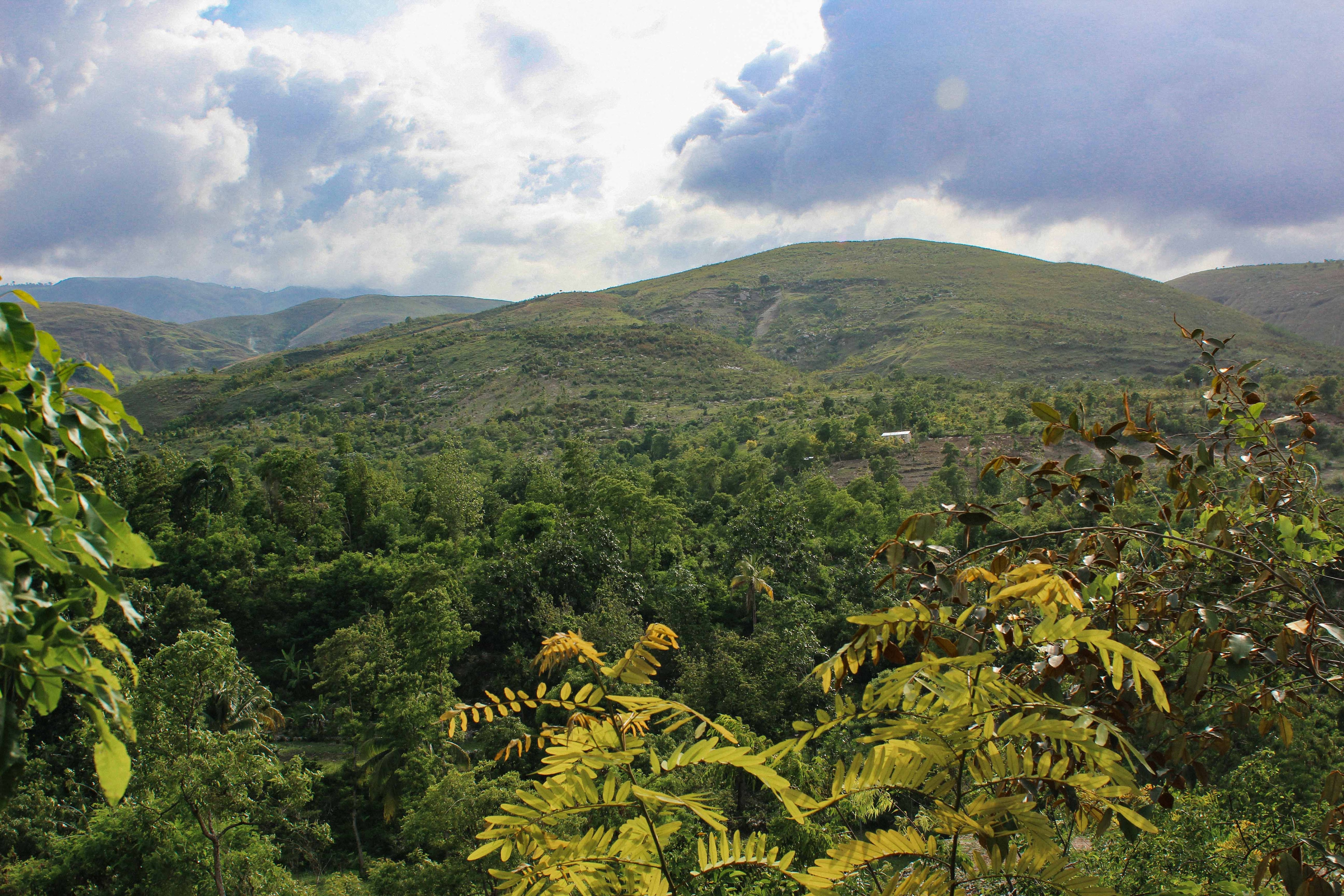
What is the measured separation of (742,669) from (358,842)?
42.2 feet

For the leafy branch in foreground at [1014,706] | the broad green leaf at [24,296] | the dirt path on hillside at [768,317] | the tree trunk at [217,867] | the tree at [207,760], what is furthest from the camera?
the dirt path on hillside at [768,317]

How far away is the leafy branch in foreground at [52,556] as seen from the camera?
52.4 inches

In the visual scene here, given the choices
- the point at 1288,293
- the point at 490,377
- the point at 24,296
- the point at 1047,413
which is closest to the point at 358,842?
the point at 24,296

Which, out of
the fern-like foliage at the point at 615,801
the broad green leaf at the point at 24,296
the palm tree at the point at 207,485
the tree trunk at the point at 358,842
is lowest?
the tree trunk at the point at 358,842

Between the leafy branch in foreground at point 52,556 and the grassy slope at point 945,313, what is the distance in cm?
10518

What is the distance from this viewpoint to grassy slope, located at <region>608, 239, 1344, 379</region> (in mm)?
97562

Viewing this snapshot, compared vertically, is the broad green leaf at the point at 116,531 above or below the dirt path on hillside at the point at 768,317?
below

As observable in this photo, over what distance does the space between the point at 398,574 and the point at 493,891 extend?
31320 mm

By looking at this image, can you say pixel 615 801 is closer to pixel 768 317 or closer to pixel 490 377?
pixel 490 377

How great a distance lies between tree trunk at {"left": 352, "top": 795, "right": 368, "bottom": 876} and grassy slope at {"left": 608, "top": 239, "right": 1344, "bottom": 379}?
94.1 meters

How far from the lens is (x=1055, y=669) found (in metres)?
2.10

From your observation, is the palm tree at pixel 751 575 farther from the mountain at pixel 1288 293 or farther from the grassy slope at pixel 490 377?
the mountain at pixel 1288 293

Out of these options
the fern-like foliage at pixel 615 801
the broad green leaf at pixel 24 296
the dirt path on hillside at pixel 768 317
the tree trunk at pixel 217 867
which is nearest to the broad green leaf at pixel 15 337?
the broad green leaf at pixel 24 296

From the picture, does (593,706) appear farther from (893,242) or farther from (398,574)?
(893,242)
